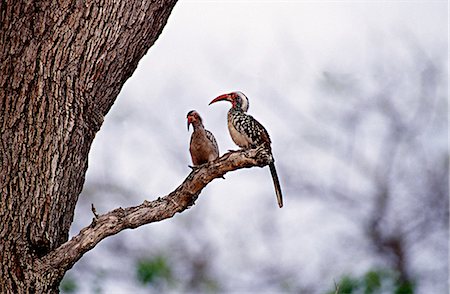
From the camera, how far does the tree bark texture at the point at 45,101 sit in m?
2.56

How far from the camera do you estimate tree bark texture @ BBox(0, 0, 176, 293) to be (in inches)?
101

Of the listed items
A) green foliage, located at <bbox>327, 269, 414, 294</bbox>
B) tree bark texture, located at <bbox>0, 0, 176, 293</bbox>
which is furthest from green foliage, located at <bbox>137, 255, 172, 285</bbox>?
tree bark texture, located at <bbox>0, 0, 176, 293</bbox>

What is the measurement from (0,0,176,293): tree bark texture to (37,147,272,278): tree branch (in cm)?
5

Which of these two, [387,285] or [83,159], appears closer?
[83,159]

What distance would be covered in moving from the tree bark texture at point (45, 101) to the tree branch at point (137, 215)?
48 millimetres

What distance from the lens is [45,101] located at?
258cm

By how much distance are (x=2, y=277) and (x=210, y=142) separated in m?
0.87

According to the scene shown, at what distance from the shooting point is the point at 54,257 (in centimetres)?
263

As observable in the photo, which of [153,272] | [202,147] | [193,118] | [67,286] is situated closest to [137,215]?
[202,147]

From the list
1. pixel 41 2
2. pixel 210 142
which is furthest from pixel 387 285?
pixel 41 2

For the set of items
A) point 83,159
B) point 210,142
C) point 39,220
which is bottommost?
point 39,220

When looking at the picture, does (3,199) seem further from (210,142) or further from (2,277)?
(210,142)

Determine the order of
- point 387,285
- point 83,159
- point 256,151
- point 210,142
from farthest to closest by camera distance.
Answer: point 387,285 → point 210,142 → point 83,159 → point 256,151

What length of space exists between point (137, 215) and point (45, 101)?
47 cm
